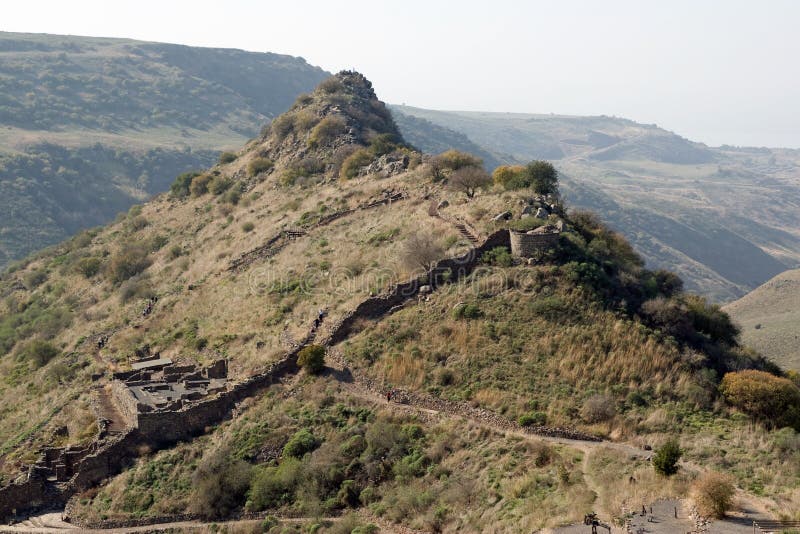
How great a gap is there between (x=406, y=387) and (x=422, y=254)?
8902mm

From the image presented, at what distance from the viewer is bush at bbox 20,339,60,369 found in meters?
53.1

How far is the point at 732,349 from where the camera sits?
122 feet

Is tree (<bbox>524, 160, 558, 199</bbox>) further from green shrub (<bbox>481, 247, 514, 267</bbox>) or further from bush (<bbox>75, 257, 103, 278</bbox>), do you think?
bush (<bbox>75, 257, 103, 278</bbox>)

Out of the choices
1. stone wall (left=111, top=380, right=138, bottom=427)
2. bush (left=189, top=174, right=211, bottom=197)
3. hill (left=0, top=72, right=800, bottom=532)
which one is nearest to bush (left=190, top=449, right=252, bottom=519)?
hill (left=0, top=72, right=800, bottom=532)

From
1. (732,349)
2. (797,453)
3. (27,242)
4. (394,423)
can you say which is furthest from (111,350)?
(27,242)

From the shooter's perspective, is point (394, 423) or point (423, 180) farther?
point (423, 180)

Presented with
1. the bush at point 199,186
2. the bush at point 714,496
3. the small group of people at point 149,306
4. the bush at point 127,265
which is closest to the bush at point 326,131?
the bush at point 199,186

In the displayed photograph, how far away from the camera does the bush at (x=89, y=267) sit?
2692 inches

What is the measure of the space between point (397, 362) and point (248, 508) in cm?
801

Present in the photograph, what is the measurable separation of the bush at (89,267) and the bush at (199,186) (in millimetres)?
A: 12089

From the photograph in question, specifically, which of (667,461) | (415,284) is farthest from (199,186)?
(667,461)

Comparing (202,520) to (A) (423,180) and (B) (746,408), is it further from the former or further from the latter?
(A) (423,180)


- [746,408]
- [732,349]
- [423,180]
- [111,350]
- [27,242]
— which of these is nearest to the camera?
[746,408]

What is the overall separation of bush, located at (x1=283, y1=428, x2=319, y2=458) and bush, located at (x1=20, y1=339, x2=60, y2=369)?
28.2 metres
